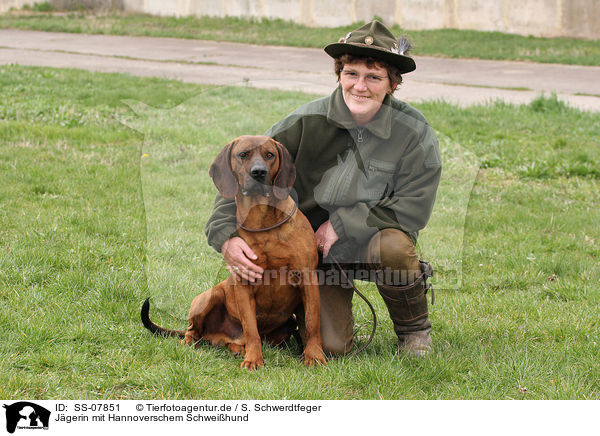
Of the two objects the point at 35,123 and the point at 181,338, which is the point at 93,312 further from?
the point at 35,123

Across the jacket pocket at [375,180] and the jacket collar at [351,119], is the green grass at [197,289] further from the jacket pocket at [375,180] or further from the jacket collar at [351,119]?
the jacket pocket at [375,180]

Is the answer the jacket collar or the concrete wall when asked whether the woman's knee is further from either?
the concrete wall

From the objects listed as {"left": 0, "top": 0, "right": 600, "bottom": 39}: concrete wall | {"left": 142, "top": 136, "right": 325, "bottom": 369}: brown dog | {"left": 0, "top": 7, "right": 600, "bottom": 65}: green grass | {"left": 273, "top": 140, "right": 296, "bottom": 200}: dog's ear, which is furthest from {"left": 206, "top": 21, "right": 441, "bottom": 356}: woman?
{"left": 0, "top": 0, "right": 600, "bottom": 39}: concrete wall

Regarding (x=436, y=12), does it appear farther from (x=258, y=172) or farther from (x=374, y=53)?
(x=258, y=172)

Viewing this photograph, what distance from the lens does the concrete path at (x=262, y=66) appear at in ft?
36.3

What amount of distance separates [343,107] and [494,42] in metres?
13.7

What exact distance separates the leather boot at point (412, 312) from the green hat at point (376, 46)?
1.08 metres

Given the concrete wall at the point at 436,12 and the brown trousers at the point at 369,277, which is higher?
the concrete wall at the point at 436,12

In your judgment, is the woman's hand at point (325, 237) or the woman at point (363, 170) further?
the woman's hand at point (325, 237)

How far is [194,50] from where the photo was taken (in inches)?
603

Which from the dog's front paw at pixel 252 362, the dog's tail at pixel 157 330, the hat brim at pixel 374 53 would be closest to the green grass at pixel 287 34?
the hat brim at pixel 374 53
